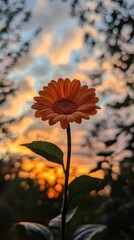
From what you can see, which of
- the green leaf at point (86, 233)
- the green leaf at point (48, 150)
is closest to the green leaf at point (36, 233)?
the green leaf at point (86, 233)

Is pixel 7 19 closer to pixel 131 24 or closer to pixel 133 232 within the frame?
pixel 131 24

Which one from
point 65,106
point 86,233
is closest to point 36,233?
point 86,233

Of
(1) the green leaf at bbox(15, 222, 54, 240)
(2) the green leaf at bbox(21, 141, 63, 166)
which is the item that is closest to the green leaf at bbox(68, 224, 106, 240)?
(1) the green leaf at bbox(15, 222, 54, 240)

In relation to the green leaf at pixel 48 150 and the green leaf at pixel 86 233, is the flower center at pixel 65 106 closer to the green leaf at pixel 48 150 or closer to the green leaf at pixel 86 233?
the green leaf at pixel 48 150

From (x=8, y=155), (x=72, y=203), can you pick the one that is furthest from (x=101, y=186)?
(x=8, y=155)

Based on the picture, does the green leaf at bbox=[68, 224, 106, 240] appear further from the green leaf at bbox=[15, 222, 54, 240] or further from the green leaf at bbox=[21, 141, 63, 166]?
the green leaf at bbox=[21, 141, 63, 166]
